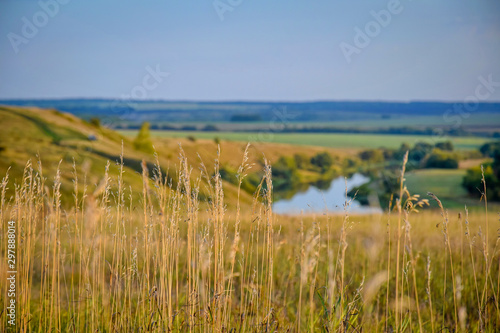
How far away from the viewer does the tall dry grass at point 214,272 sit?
2459 millimetres

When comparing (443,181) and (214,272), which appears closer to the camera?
(214,272)

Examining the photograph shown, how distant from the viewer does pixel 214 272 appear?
110 inches

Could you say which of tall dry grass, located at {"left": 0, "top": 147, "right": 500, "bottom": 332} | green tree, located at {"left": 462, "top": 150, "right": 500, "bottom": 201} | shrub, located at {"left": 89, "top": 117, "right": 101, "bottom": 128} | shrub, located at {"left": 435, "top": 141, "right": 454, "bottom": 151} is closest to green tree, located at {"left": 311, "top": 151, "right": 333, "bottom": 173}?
shrub, located at {"left": 435, "top": 141, "right": 454, "bottom": 151}

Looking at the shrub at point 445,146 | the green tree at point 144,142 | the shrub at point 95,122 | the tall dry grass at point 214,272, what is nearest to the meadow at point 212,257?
the tall dry grass at point 214,272

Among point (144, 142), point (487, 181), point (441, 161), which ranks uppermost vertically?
point (144, 142)

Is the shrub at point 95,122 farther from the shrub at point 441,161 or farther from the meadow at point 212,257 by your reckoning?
the shrub at point 441,161

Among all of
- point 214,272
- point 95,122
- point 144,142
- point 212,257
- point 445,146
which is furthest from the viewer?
point 445,146

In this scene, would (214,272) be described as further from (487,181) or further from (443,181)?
(487,181)

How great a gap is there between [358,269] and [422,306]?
812 millimetres

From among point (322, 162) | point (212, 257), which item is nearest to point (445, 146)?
point (322, 162)

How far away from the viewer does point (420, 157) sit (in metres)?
29.5

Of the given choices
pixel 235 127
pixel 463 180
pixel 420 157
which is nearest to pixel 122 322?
pixel 463 180

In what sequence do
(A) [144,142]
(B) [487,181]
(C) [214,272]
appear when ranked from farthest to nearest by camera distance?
(B) [487,181] → (A) [144,142] → (C) [214,272]

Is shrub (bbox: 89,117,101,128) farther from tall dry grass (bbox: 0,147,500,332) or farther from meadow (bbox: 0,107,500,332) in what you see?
tall dry grass (bbox: 0,147,500,332)
